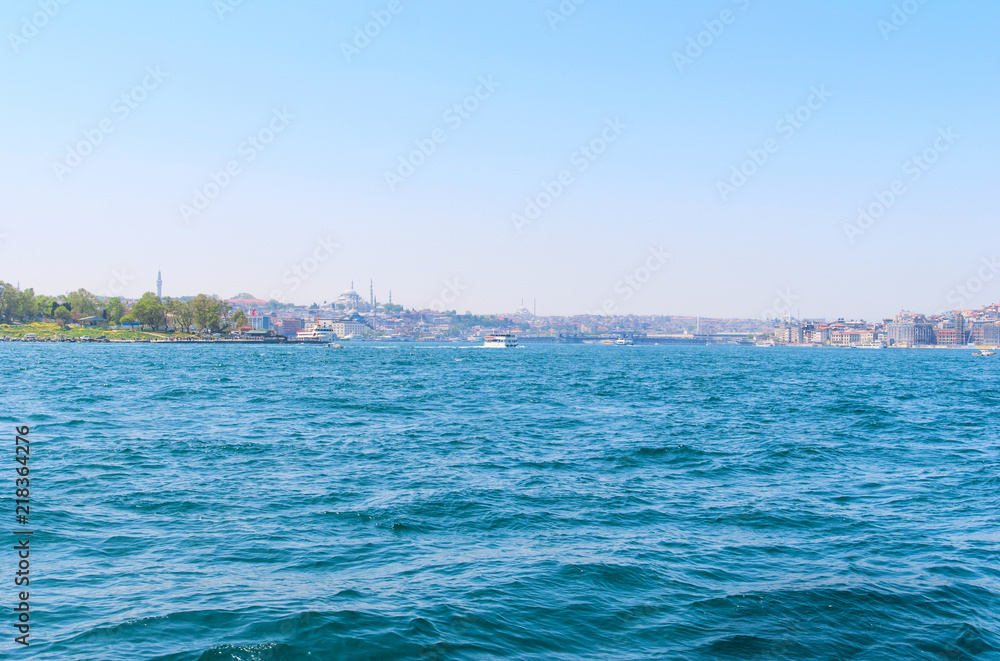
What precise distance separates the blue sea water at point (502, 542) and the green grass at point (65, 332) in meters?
147

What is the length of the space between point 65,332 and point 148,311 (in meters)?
17.6

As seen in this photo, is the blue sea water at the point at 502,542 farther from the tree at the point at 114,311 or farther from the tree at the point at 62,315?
the tree at the point at 114,311

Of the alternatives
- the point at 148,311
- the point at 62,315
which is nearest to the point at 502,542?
the point at 148,311

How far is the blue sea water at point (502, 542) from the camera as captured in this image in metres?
8.88

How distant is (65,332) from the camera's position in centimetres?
15975

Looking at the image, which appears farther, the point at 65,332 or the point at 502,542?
the point at 65,332

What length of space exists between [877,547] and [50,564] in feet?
45.5

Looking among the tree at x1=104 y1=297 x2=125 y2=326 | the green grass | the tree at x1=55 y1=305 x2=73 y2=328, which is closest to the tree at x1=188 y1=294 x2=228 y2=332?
the green grass

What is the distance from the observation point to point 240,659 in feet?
26.9

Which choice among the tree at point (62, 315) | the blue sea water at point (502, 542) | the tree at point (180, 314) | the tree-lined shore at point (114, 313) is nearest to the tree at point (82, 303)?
the tree-lined shore at point (114, 313)

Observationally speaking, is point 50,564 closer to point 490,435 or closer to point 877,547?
point 877,547

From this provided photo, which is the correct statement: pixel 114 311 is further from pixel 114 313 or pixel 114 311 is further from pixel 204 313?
pixel 204 313

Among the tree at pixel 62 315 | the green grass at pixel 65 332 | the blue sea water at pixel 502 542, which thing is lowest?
the blue sea water at pixel 502 542

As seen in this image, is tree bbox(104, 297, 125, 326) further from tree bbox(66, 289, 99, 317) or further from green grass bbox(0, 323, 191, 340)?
green grass bbox(0, 323, 191, 340)
